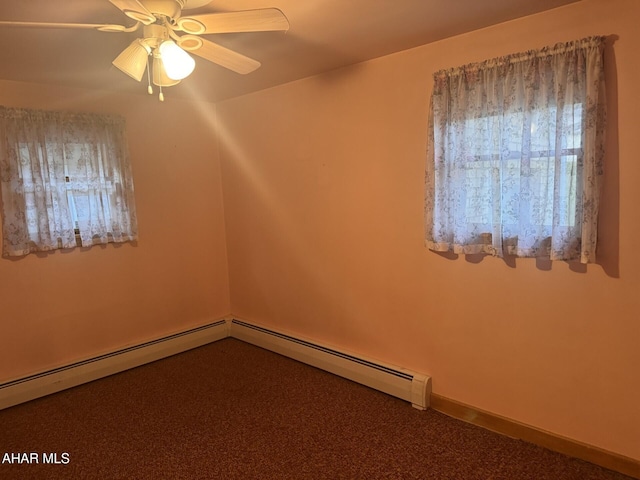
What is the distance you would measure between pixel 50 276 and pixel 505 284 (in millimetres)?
3072

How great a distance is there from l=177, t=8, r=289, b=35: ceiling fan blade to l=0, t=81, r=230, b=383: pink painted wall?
198 cm

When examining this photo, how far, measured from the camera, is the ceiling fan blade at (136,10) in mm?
1398

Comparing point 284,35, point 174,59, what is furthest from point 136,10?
point 284,35

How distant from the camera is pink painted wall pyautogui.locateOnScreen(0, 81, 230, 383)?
2.95m

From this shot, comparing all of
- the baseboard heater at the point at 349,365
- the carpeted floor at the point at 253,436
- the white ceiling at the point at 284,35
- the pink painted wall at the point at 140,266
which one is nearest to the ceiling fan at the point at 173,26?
the white ceiling at the point at 284,35

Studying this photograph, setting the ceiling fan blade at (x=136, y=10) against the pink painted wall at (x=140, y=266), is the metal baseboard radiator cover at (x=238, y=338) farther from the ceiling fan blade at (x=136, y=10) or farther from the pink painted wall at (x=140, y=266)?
→ the ceiling fan blade at (x=136, y=10)

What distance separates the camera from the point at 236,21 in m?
1.59

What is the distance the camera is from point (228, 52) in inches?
74.0

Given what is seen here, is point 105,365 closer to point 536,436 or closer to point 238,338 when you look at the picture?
point 238,338

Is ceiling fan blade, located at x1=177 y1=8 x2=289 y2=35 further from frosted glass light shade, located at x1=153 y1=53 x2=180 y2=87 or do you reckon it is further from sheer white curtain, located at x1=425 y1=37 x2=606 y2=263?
sheer white curtain, located at x1=425 y1=37 x2=606 y2=263

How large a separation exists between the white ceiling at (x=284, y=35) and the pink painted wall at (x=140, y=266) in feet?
1.72

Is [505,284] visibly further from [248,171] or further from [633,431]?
[248,171]

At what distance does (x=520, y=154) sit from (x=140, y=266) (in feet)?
9.70

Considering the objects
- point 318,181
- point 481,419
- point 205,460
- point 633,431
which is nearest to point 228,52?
point 318,181
